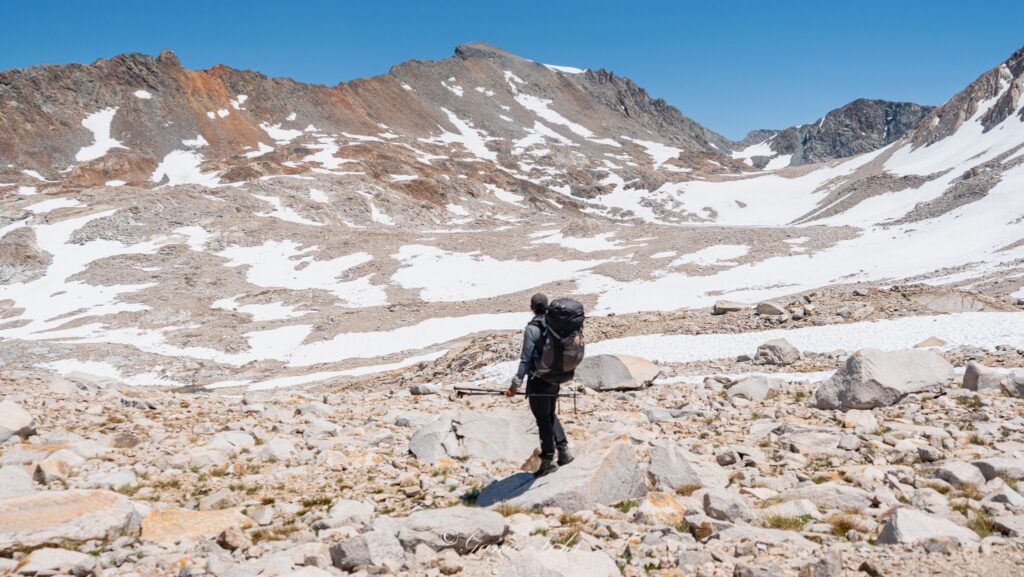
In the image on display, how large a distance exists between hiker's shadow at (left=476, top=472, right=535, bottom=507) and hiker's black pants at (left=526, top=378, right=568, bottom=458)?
402 millimetres

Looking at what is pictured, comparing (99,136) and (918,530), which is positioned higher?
(99,136)

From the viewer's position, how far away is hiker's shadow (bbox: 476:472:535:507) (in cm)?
731

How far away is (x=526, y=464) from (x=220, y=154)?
14374 centimetres

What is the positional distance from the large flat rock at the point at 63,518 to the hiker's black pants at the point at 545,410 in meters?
4.74

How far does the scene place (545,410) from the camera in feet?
25.2

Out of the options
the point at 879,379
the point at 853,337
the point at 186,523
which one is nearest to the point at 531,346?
the point at 186,523

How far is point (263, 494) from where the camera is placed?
7.95 meters

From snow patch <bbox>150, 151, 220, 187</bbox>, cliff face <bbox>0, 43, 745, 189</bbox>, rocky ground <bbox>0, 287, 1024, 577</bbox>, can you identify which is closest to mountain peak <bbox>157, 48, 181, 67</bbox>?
cliff face <bbox>0, 43, 745, 189</bbox>

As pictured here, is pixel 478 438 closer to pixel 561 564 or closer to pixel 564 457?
pixel 564 457

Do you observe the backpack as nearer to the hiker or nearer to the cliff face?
the hiker

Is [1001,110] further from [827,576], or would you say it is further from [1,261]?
[1,261]

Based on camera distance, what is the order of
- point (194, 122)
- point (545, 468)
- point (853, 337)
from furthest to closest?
point (194, 122) < point (853, 337) < point (545, 468)

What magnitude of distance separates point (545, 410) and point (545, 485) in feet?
3.11

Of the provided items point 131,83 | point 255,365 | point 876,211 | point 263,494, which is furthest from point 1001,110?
point 131,83
